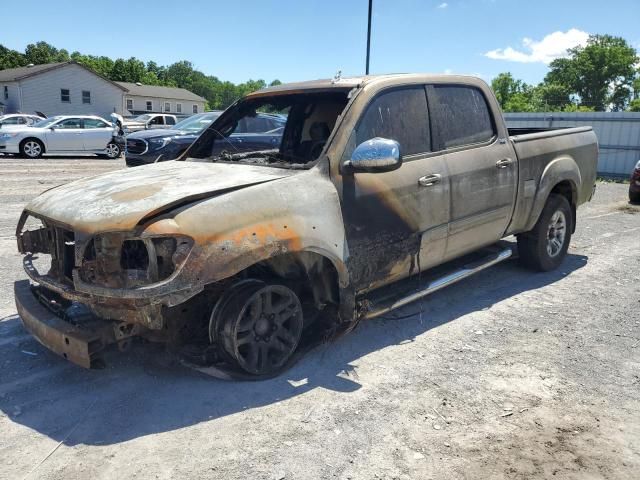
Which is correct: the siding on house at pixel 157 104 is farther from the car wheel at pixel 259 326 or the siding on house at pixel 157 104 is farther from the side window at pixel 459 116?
the car wheel at pixel 259 326

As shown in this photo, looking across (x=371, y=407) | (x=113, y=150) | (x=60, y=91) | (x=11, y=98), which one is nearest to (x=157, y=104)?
(x=60, y=91)

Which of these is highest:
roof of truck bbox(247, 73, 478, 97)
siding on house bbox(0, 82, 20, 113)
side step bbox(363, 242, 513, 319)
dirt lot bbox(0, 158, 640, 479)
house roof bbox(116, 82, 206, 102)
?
house roof bbox(116, 82, 206, 102)

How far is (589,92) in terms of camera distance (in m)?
78.6

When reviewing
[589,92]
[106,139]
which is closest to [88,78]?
[106,139]

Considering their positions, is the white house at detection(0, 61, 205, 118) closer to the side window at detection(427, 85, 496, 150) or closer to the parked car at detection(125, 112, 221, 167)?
the parked car at detection(125, 112, 221, 167)

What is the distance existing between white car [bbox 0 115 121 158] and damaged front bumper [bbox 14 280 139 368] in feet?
57.3

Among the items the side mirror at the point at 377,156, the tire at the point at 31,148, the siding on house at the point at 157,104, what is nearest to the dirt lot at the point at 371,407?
the side mirror at the point at 377,156

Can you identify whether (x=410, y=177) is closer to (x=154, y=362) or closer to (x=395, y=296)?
(x=395, y=296)

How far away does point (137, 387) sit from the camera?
3.55m

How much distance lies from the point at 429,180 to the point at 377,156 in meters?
0.84

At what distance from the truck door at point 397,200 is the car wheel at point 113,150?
1816 centimetres

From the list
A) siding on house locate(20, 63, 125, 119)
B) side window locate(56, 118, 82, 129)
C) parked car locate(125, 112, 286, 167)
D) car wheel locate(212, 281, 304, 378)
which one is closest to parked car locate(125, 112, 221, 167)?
parked car locate(125, 112, 286, 167)

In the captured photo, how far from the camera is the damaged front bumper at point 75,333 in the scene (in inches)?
124

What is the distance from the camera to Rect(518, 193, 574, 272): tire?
19.3 feet
